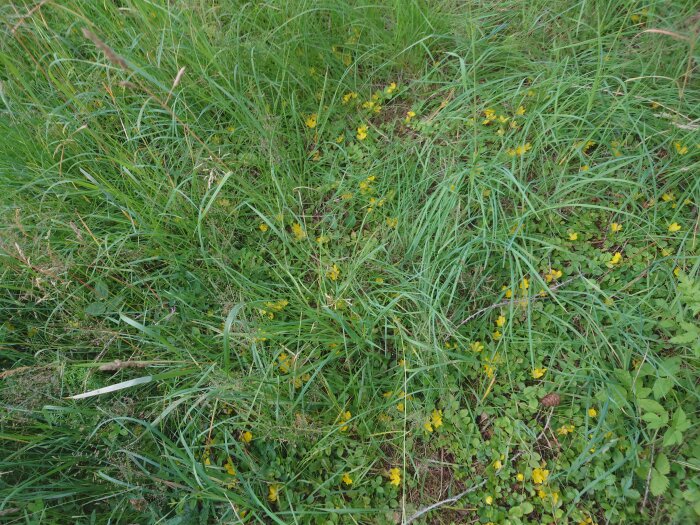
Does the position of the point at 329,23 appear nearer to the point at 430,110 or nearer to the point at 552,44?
the point at 430,110

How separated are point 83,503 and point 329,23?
2466mm

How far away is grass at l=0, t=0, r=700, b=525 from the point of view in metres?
1.77

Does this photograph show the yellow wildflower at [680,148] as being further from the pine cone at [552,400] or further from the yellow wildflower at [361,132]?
the yellow wildflower at [361,132]

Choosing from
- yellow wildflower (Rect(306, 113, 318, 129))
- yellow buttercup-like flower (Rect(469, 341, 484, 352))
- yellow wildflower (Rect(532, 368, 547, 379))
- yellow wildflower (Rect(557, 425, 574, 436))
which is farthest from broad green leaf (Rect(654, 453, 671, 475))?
yellow wildflower (Rect(306, 113, 318, 129))

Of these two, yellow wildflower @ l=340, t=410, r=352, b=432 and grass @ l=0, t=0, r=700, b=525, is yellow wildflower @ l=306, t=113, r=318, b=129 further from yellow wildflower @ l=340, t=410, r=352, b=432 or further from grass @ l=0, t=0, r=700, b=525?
yellow wildflower @ l=340, t=410, r=352, b=432

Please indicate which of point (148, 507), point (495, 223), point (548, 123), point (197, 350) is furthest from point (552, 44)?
point (148, 507)

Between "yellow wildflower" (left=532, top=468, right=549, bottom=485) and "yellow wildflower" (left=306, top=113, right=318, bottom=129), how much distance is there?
1.83 meters

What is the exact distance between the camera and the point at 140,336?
2.08m

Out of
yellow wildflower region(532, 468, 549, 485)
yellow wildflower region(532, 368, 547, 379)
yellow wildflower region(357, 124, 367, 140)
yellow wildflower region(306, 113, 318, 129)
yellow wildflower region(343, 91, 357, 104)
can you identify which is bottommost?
yellow wildflower region(532, 468, 549, 485)

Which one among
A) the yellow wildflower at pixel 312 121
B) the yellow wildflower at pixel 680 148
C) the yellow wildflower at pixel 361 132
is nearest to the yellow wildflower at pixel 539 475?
the yellow wildflower at pixel 680 148

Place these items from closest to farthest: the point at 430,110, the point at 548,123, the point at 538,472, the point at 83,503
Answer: the point at 538,472 < the point at 83,503 < the point at 548,123 < the point at 430,110

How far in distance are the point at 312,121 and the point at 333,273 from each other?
0.89 m

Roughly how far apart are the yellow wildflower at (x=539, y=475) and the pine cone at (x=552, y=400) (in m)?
0.23

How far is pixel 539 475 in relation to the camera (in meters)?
1.72
